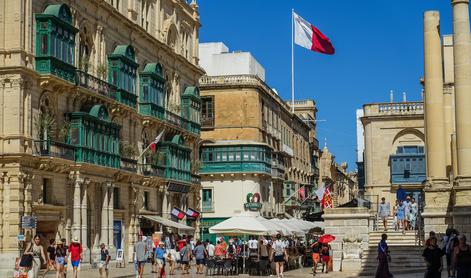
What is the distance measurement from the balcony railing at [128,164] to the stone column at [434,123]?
A: 1735 cm

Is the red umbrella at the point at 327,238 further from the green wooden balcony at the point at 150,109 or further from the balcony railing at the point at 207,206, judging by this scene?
the balcony railing at the point at 207,206

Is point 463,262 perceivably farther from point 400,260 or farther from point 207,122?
point 207,122

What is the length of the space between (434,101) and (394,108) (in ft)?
90.4

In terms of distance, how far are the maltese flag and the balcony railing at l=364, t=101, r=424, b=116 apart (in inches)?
387

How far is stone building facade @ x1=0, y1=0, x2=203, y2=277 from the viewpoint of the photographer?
36.0 meters

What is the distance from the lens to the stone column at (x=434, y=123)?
36.2 meters

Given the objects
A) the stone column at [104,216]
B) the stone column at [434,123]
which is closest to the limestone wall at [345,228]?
the stone column at [434,123]

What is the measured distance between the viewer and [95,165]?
1645 inches

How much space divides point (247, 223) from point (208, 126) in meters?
35.5

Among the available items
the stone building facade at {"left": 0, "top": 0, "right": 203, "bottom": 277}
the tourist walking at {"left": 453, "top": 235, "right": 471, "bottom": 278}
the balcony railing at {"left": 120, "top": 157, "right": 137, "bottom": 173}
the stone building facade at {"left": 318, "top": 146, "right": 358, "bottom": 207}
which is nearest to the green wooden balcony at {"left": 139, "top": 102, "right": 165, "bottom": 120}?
the stone building facade at {"left": 0, "top": 0, "right": 203, "bottom": 277}

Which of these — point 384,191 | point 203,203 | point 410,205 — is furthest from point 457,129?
point 203,203

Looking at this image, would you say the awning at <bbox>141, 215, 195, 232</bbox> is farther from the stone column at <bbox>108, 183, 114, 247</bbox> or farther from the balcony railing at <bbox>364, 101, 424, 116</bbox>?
the balcony railing at <bbox>364, 101, 424, 116</bbox>

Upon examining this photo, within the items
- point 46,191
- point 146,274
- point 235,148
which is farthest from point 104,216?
point 235,148

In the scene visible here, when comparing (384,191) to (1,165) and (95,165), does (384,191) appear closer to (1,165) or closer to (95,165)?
(95,165)
